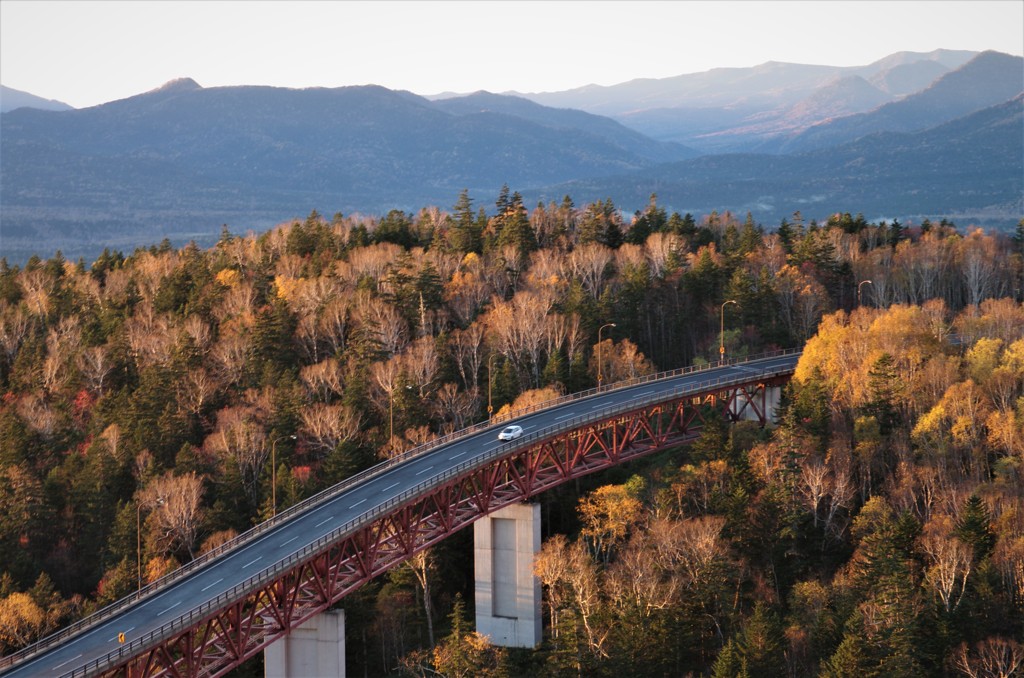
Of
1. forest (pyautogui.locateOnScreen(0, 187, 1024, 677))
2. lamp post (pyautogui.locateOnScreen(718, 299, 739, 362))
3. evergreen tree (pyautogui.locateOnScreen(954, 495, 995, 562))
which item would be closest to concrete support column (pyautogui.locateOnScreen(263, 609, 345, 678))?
forest (pyautogui.locateOnScreen(0, 187, 1024, 677))

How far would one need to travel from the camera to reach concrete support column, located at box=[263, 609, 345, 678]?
71062 millimetres

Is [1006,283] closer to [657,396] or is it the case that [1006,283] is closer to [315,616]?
[657,396]

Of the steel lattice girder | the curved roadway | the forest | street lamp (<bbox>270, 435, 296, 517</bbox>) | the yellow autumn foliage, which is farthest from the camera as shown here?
the yellow autumn foliage

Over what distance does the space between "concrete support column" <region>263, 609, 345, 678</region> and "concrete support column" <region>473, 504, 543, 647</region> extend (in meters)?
16.5

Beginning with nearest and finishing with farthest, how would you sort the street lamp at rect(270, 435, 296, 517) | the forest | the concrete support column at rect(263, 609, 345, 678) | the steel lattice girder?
the steel lattice girder
the concrete support column at rect(263, 609, 345, 678)
the forest
the street lamp at rect(270, 435, 296, 517)

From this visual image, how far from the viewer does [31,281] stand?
159625 mm

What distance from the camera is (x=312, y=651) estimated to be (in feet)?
236

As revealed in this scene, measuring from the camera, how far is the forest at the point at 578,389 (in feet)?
251

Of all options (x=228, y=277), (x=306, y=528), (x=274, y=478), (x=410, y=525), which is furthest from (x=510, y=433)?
(x=228, y=277)

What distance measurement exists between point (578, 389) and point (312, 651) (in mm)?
44453

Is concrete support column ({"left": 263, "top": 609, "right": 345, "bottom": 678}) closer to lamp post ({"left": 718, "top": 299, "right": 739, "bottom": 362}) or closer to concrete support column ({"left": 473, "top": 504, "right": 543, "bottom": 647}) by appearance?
concrete support column ({"left": 473, "top": 504, "right": 543, "bottom": 647})

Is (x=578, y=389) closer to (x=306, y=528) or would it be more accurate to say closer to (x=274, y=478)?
(x=274, y=478)

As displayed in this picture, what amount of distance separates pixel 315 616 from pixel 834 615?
30558 mm

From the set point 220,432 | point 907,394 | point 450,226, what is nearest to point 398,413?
point 220,432
